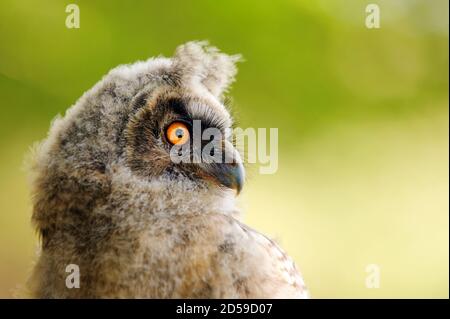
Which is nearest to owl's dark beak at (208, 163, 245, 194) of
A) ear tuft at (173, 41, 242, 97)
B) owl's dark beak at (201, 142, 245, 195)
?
owl's dark beak at (201, 142, 245, 195)

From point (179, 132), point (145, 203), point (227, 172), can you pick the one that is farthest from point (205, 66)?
point (145, 203)

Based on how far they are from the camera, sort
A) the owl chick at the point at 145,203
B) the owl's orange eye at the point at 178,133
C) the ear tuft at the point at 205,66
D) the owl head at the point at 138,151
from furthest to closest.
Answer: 1. the ear tuft at the point at 205,66
2. the owl's orange eye at the point at 178,133
3. the owl head at the point at 138,151
4. the owl chick at the point at 145,203

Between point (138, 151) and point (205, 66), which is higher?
point (205, 66)

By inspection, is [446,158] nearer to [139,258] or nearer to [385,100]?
[385,100]

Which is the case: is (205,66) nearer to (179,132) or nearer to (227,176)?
(179,132)

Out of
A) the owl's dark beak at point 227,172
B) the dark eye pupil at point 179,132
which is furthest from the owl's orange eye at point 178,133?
the owl's dark beak at point 227,172

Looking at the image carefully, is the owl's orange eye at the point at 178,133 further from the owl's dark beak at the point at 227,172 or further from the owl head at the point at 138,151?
the owl's dark beak at the point at 227,172
